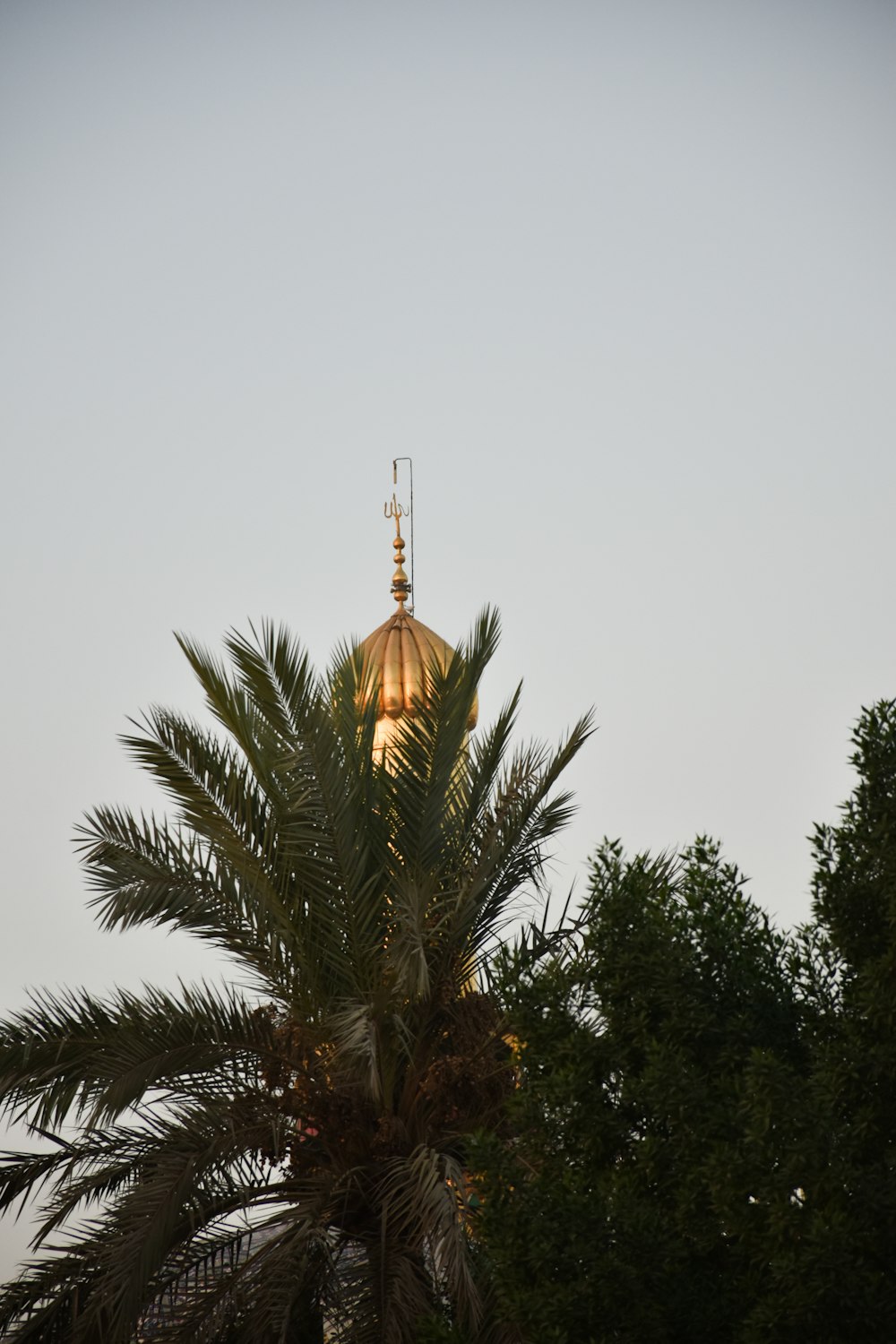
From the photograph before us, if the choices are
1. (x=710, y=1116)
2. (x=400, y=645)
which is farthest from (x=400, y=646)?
(x=710, y=1116)

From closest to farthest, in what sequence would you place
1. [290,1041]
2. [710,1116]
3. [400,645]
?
[710,1116]
[290,1041]
[400,645]

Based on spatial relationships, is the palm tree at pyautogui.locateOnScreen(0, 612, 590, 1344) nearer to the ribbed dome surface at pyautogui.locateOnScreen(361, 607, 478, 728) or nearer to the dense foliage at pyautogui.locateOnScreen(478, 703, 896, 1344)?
the dense foliage at pyautogui.locateOnScreen(478, 703, 896, 1344)

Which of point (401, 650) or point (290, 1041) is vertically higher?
point (401, 650)

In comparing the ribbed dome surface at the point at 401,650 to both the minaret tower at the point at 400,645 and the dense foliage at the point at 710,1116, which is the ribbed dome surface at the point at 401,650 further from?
the dense foliage at the point at 710,1116

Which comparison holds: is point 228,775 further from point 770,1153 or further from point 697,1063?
point 770,1153

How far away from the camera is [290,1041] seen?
26.6ft

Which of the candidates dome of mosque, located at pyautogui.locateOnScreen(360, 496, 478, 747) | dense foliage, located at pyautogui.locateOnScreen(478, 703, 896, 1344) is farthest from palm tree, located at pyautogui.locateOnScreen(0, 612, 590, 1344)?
dome of mosque, located at pyautogui.locateOnScreen(360, 496, 478, 747)

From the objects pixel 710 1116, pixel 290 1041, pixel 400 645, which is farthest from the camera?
pixel 400 645

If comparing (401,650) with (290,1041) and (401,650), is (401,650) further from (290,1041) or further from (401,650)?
(290,1041)

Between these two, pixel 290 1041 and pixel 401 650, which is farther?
pixel 401 650

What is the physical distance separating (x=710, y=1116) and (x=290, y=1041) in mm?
2559

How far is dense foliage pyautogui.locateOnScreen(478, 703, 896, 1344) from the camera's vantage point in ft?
19.3

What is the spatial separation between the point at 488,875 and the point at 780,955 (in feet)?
5.72

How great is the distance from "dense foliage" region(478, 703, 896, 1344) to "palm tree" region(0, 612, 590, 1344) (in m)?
0.80
